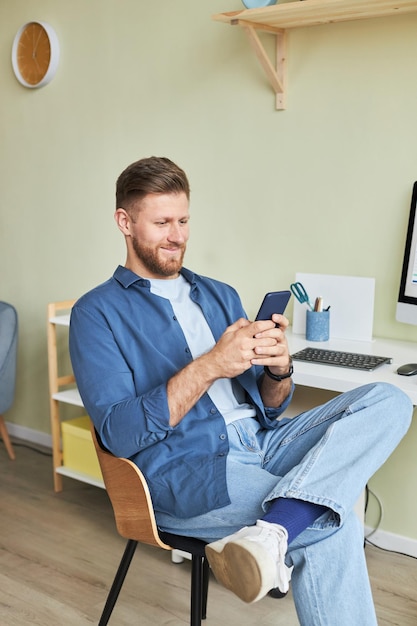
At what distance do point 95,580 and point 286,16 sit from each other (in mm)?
1809

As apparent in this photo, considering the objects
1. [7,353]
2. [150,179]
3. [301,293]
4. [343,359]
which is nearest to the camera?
[150,179]

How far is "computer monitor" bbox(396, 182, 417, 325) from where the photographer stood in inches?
88.3

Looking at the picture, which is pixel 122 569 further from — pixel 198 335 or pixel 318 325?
pixel 318 325

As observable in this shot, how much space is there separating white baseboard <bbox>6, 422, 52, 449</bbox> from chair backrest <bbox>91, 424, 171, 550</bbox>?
202cm

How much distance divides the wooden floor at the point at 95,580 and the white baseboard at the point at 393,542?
34mm

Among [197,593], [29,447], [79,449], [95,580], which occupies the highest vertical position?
[197,593]

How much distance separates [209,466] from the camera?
163 cm

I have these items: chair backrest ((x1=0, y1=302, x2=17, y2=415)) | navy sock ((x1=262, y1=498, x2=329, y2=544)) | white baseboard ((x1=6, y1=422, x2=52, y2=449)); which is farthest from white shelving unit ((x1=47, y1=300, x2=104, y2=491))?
navy sock ((x1=262, y1=498, x2=329, y2=544))

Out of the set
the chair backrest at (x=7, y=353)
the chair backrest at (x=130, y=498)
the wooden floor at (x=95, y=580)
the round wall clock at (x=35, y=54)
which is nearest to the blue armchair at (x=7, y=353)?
the chair backrest at (x=7, y=353)

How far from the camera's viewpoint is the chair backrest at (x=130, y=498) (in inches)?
61.6

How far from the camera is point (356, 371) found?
6.81 ft

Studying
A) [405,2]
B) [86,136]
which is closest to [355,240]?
[405,2]

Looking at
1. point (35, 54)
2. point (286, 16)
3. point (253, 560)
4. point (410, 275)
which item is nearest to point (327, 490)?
point (253, 560)

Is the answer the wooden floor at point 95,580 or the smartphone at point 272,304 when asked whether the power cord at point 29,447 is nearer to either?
the wooden floor at point 95,580
